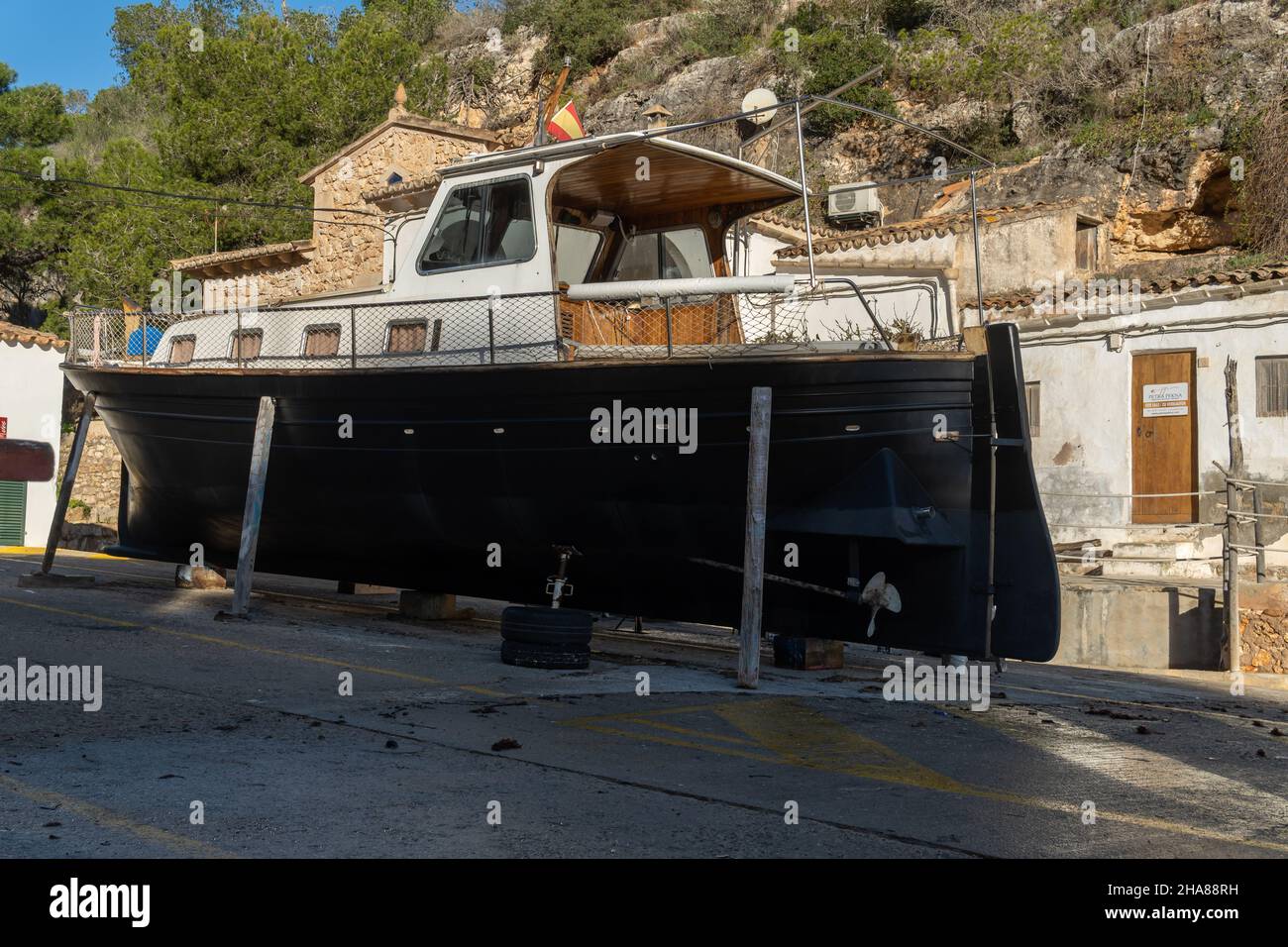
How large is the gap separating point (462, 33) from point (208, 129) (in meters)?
17.2

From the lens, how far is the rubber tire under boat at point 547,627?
A: 8656mm

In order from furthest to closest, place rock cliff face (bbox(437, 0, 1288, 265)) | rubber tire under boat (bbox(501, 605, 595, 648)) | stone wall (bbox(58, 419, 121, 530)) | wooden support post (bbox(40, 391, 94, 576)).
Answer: stone wall (bbox(58, 419, 121, 530)) → rock cliff face (bbox(437, 0, 1288, 265)) → wooden support post (bbox(40, 391, 94, 576)) → rubber tire under boat (bbox(501, 605, 595, 648))

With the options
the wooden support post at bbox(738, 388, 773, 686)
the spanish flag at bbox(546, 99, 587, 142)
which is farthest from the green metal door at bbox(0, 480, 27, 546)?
the wooden support post at bbox(738, 388, 773, 686)

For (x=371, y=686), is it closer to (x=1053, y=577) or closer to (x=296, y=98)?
(x=1053, y=577)

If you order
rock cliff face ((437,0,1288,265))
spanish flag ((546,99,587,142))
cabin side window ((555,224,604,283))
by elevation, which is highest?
rock cliff face ((437,0,1288,265))

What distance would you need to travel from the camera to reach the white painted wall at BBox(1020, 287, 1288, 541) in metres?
17.5

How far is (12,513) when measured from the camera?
87.2ft

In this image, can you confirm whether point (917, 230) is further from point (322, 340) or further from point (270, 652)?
point (270, 652)

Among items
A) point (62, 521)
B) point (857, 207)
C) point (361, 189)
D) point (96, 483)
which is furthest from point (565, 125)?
point (96, 483)

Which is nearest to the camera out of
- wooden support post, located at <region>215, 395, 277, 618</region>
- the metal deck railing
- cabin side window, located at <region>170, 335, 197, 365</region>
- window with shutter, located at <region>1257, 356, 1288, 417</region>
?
the metal deck railing

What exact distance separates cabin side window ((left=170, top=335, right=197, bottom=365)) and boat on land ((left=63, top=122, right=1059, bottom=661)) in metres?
0.06

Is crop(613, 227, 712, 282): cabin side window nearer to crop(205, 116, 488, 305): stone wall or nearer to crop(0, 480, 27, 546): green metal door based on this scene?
crop(205, 116, 488, 305): stone wall

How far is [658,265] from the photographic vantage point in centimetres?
1091
